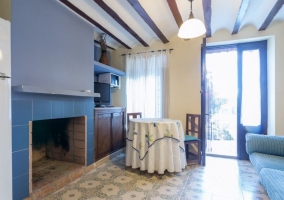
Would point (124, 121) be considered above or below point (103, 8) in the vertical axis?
below

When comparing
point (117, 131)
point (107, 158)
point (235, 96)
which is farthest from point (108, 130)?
point (235, 96)

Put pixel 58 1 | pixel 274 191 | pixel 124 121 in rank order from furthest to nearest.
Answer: pixel 124 121
pixel 58 1
pixel 274 191

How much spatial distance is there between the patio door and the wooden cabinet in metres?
1.73

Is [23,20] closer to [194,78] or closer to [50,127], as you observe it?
[50,127]

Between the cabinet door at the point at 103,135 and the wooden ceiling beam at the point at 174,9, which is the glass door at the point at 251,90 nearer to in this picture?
the wooden ceiling beam at the point at 174,9

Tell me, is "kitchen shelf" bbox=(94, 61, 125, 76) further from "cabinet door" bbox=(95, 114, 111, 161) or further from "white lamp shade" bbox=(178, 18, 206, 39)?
"white lamp shade" bbox=(178, 18, 206, 39)

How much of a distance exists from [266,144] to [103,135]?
2.49 metres

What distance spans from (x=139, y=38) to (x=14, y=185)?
297 centimetres

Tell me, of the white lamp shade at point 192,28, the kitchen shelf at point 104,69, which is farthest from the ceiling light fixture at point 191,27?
the kitchen shelf at point 104,69

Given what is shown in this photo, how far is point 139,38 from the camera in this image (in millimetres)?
3348

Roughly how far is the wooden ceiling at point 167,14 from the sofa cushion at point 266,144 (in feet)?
6.00

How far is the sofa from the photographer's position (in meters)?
1.43

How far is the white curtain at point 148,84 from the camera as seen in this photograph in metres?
3.58

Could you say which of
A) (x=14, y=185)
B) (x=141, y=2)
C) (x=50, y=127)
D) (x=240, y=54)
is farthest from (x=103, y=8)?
(x=240, y=54)
